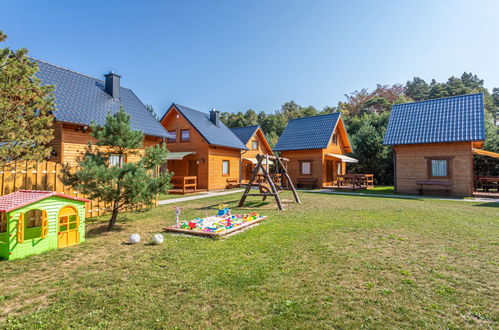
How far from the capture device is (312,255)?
195 inches

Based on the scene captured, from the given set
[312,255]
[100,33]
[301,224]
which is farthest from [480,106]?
[100,33]

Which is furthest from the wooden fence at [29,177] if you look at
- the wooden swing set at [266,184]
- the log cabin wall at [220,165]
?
the log cabin wall at [220,165]

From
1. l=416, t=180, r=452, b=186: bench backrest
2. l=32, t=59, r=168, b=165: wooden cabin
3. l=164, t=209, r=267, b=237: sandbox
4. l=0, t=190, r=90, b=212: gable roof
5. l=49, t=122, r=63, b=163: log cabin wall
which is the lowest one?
l=164, t=209, r=267, b=237: sandbox

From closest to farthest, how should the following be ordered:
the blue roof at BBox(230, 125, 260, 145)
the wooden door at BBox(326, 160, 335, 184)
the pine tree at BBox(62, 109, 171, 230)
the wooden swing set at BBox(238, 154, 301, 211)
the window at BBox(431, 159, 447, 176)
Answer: the pine tree at BBox(62, 109, 171, 230) → the wooden swing set at BBox(238, 154, 301, 211) → the window at BBox(431, 159, 447, 176) → the wooden door at BBox(326, 160, 335, 184) → the blue roof at BBox(230, 125, 260, 145)

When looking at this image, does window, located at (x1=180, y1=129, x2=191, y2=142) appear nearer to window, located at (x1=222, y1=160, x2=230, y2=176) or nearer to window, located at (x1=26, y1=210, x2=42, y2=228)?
window, located at (x1=222, y1=160, x2=230, y2=176)

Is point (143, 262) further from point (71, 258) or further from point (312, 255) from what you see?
point (312, 255)

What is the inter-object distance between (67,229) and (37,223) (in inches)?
26.3

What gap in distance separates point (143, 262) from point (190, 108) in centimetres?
2095

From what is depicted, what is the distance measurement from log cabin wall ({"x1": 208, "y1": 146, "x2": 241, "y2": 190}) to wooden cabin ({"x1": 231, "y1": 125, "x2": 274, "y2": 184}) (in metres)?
1.54

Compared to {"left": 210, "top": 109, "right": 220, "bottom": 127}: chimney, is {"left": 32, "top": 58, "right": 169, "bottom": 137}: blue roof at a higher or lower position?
lower

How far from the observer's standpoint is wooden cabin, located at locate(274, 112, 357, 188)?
22688 mm

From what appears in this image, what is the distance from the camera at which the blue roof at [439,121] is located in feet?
54.5

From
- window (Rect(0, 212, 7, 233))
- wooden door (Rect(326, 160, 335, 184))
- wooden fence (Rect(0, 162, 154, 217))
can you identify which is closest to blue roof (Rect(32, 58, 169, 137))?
wooden fence (Rect(0, 162, 154, 217))

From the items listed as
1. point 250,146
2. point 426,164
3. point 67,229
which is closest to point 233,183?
point 250,146
